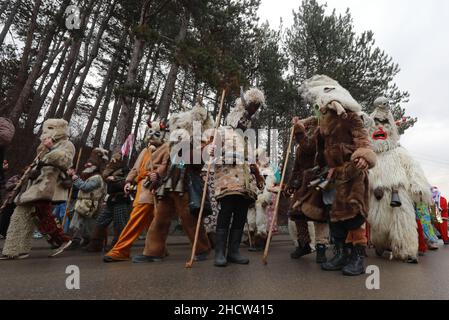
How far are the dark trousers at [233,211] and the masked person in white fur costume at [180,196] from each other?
0.26 m

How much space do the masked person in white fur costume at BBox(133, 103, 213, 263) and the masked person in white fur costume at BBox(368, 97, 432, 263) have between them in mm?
2171

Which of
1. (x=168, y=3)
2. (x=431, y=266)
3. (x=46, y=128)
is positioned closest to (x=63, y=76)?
(x=168, y=3)

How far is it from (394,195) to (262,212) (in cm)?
285

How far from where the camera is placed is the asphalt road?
2.29 metres

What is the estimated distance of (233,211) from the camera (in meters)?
3.85

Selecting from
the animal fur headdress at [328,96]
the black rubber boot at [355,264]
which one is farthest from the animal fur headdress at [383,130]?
the black rubber boot at [355,264]

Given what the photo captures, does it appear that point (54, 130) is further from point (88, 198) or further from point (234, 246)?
point (234, 246)

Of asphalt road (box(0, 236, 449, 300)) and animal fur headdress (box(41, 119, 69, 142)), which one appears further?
animal fur headdress (box(41, 119, 69, 142))

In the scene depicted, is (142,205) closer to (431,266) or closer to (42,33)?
(431,266)

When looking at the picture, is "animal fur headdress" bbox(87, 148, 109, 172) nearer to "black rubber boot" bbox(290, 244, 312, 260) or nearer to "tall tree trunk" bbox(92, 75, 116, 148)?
"black rubber boot" bbox(290, 244, 312, 260)

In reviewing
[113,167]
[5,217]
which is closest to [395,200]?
[113,167]

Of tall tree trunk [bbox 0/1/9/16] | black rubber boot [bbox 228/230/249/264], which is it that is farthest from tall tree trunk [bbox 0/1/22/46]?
black rubber boot [bbox 228/230/249/264]
